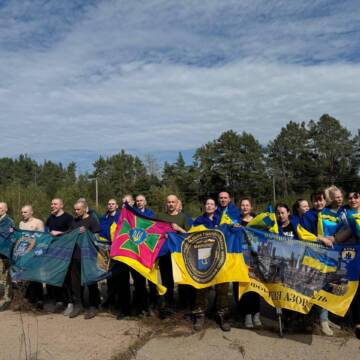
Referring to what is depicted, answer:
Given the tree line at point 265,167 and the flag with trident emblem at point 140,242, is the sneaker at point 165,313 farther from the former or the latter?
the tree line at point 265,167

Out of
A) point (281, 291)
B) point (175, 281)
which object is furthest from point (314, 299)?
point (175, 281)

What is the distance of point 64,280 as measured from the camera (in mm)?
7016

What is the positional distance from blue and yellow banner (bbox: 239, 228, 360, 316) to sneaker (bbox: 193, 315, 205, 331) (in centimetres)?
73

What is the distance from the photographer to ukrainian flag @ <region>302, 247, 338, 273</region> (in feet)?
18.4

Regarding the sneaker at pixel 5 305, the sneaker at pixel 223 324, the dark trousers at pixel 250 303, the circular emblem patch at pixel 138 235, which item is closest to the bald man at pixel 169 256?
the circular emblem patch at pixel 138 235

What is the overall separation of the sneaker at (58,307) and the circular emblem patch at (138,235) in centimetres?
190

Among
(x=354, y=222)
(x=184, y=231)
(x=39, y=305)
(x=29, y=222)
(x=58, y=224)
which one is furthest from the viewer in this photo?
(x=29, y=222)

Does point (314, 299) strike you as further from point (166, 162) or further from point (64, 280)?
point (166, 162)

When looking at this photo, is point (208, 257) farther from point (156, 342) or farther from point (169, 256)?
point (156, 342)

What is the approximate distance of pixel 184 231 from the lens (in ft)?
21.2

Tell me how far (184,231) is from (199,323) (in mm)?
1408

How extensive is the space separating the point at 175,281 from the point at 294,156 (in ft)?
196

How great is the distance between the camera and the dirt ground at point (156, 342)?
4988 millimetres

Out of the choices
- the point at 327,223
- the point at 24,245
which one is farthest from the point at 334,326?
the point at 24,245
